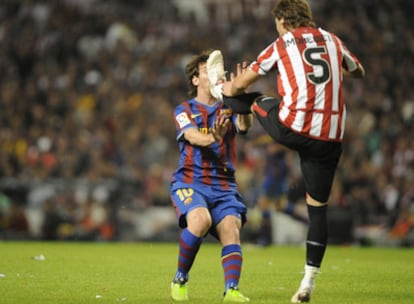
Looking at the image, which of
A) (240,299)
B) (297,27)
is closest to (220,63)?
(297,27)

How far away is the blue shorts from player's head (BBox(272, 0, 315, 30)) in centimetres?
158

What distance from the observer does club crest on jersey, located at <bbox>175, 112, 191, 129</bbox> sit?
7527 millimetres

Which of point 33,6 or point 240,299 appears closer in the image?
point 240,299

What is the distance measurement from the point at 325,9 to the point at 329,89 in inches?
632

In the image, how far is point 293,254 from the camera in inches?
562

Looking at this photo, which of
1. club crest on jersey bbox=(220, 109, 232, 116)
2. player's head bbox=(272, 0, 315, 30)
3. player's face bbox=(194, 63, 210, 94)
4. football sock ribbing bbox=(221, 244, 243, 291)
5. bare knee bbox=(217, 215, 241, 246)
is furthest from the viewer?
player's face bbox=(194, 63, 210, 94)

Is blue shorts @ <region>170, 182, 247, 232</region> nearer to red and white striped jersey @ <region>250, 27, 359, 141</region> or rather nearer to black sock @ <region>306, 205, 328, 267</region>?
black sock @ <region>306, 205, 328, 267</region>

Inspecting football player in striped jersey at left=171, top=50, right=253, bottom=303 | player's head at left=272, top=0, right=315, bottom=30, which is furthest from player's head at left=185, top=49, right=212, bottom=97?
player's head at left=272, top=0, right=315, bottom=30

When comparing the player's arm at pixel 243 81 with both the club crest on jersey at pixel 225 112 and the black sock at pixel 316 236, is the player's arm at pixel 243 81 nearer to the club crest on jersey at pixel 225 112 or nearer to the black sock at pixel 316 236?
the club crest on jersey at pixel 225 112

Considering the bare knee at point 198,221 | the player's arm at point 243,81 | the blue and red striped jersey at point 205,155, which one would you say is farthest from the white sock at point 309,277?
the player's arm at point 243,81

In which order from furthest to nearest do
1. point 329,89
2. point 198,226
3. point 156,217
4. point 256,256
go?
point 156,217 < point 256,256 < point 198,226 < point 329,89

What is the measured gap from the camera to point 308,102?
21.5ft

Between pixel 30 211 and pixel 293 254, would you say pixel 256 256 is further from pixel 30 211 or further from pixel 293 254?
pixel 30 211

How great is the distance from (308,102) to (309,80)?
0.53 feet
